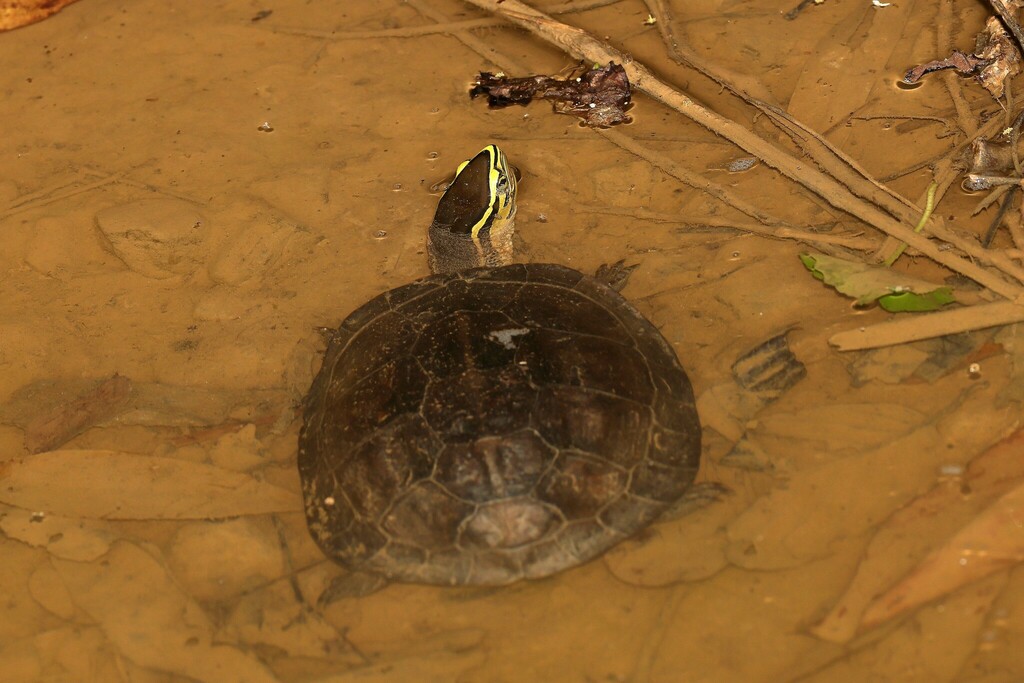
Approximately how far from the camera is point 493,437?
3.10m

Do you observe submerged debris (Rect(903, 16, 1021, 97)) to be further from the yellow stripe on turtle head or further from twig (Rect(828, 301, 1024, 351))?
the yellow stripe on turtle head

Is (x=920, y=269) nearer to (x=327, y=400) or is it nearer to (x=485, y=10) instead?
(x=327, y=400)

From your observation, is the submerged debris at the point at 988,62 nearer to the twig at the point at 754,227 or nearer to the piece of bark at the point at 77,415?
the twig at the point at 754,227

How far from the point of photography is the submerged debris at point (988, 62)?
474cm

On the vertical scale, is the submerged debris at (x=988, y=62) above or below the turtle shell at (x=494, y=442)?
above

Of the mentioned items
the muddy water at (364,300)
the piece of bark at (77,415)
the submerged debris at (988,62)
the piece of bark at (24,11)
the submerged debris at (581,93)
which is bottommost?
the piece of bark at (77,415)

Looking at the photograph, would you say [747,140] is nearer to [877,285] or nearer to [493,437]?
[877,285]

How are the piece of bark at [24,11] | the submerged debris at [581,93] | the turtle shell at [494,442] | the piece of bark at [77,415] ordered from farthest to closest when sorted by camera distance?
the piece of bark at [24,11] < the submerged debris at [581,93] < the piece of bark at [77,415] < the turtle shell at [494,442]

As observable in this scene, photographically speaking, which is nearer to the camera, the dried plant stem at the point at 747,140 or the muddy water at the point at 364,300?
the muddy water at the point at 364,300

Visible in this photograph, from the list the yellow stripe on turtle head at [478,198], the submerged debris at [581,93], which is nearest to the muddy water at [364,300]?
the submerged debris at [581,93]

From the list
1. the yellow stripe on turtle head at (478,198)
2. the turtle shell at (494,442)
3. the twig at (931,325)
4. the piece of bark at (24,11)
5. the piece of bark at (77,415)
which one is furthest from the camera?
the piece of bark at (24,11)

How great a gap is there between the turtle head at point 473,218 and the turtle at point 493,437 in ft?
1.57

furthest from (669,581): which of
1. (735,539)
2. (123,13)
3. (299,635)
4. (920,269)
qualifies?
(123,13)

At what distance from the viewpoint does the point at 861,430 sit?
3.46 m
